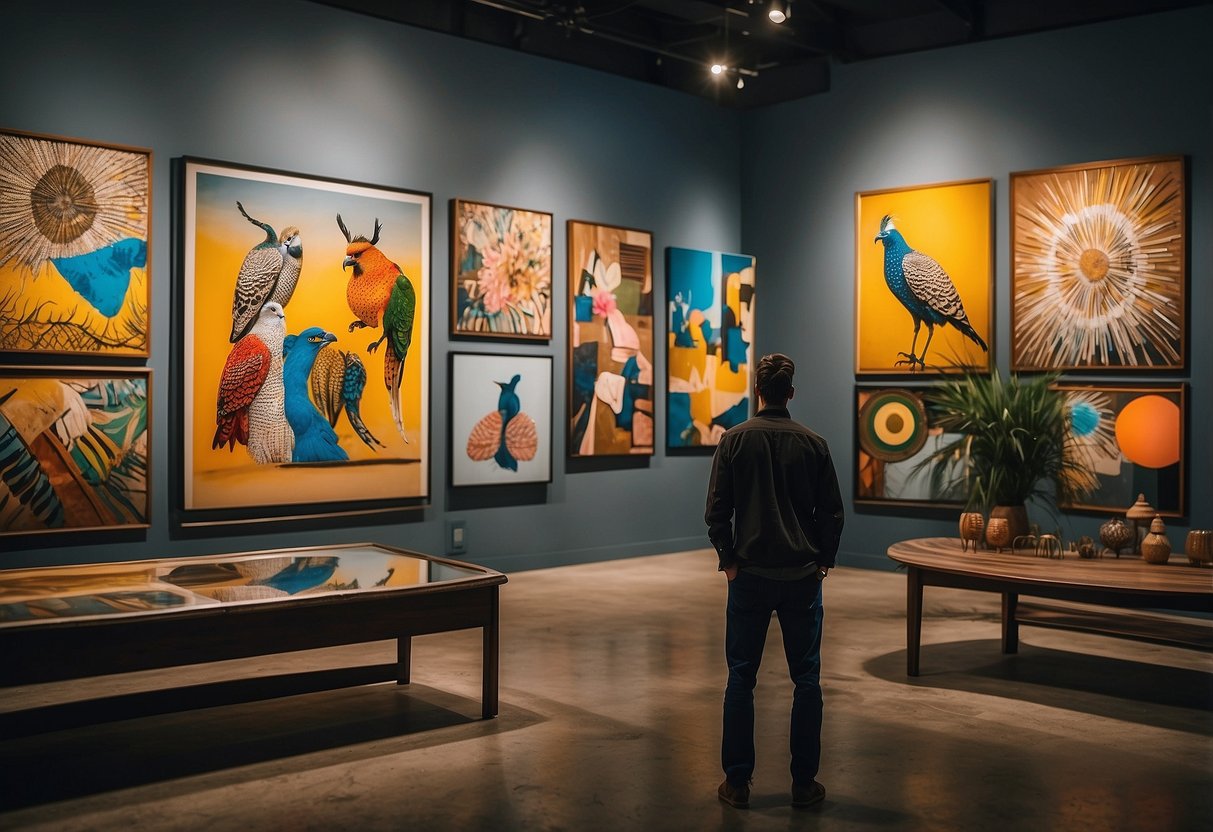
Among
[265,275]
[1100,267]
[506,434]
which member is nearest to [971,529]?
[1100,267]

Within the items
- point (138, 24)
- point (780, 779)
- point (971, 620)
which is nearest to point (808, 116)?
point (971, 620)

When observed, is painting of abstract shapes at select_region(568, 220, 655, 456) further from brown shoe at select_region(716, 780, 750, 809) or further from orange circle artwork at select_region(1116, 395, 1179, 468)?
brown shoe at select_region(716, 780, 750, 809)

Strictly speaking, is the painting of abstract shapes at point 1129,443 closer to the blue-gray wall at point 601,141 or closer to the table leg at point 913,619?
the blue-gray wall at point 601,141

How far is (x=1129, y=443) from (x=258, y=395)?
527 cm

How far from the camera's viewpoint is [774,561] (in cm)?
337

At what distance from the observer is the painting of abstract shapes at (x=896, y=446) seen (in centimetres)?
814

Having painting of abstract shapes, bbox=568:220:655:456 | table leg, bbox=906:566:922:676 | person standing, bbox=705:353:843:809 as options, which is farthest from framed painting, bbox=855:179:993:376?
person standing, bbox=705:353:843:809

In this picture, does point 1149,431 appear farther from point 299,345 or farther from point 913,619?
point 299,345

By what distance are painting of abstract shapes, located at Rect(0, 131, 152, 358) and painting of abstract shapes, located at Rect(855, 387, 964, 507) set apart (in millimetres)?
5024

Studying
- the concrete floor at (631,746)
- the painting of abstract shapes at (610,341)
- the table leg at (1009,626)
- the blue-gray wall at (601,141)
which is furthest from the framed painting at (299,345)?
the table leg at (1009,626)

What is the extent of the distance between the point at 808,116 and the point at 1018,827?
264 inches

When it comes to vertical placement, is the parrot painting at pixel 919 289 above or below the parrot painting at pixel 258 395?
above

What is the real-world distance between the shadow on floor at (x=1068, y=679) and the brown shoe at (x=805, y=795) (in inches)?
66.3

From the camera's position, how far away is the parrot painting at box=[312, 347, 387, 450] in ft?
22.3
